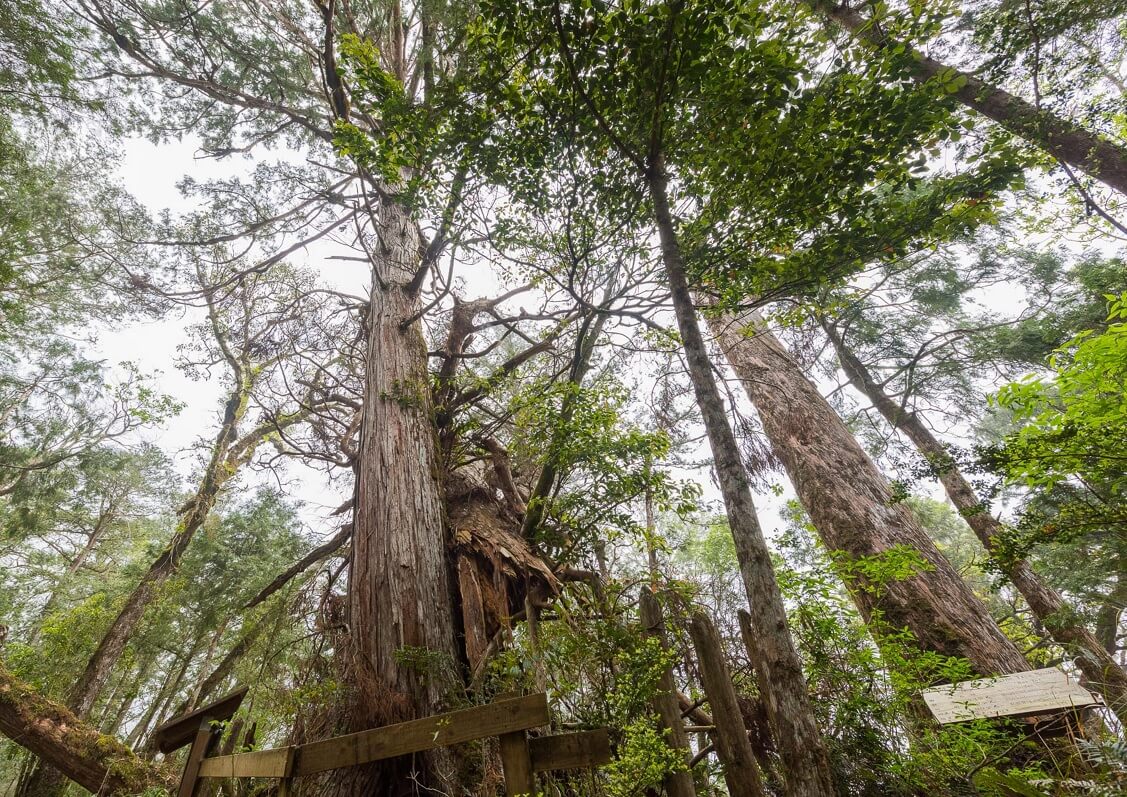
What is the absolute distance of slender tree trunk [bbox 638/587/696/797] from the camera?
2471mm

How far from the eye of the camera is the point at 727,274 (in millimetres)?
3156

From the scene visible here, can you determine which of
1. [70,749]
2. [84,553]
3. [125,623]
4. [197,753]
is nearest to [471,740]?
[197,753]

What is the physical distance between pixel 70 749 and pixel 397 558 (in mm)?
4590

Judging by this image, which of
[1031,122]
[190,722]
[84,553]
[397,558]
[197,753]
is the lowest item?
[197,753]

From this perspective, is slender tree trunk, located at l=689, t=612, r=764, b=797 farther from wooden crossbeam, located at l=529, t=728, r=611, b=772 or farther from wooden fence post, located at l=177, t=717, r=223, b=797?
wooden fence post, located at l=177, t=717, r=223, b=797

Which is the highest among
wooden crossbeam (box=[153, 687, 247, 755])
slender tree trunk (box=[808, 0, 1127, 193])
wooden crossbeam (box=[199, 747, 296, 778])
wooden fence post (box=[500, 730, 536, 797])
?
slender tree trunk (box=[808, 0, 1127, 193])

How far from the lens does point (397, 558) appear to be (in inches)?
132

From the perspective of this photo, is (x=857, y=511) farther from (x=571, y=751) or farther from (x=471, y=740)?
(x=471, y=740)

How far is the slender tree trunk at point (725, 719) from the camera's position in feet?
8.23

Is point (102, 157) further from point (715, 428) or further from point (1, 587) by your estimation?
point (1, 587)

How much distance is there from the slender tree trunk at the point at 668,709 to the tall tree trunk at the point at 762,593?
79 cm

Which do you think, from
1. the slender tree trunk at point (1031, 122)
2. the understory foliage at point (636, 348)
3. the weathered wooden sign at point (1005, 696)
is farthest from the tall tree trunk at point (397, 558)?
the slender tree trunk at point (1031, 122)

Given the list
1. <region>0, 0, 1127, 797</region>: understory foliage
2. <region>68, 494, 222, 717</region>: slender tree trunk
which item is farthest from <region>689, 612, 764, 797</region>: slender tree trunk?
<region>68, 494, 222, 717</region>: slender tree trunk

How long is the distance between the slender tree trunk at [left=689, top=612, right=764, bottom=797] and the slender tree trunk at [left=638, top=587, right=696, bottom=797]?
0.76 feet
